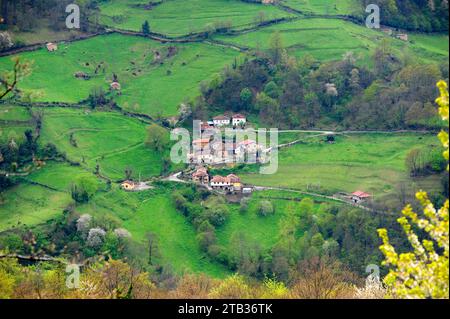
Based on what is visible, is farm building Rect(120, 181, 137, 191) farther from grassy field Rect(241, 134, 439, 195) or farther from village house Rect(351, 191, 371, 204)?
village house Rect(351, 191, 371, 204)

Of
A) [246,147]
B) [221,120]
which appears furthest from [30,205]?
[221,120]

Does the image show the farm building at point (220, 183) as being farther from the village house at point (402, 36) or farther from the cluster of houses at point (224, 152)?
the village house at point (402, 36)

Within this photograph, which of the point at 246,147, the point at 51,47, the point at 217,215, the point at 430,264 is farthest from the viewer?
the point at 51,47

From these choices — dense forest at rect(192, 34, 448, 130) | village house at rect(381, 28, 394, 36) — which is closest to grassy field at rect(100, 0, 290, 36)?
dense forest at rect(192, 34, 448, 130)

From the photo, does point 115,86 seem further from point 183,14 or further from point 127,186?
point 127,186

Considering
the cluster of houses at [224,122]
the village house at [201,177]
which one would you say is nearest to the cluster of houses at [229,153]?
the village house at [201,177]
